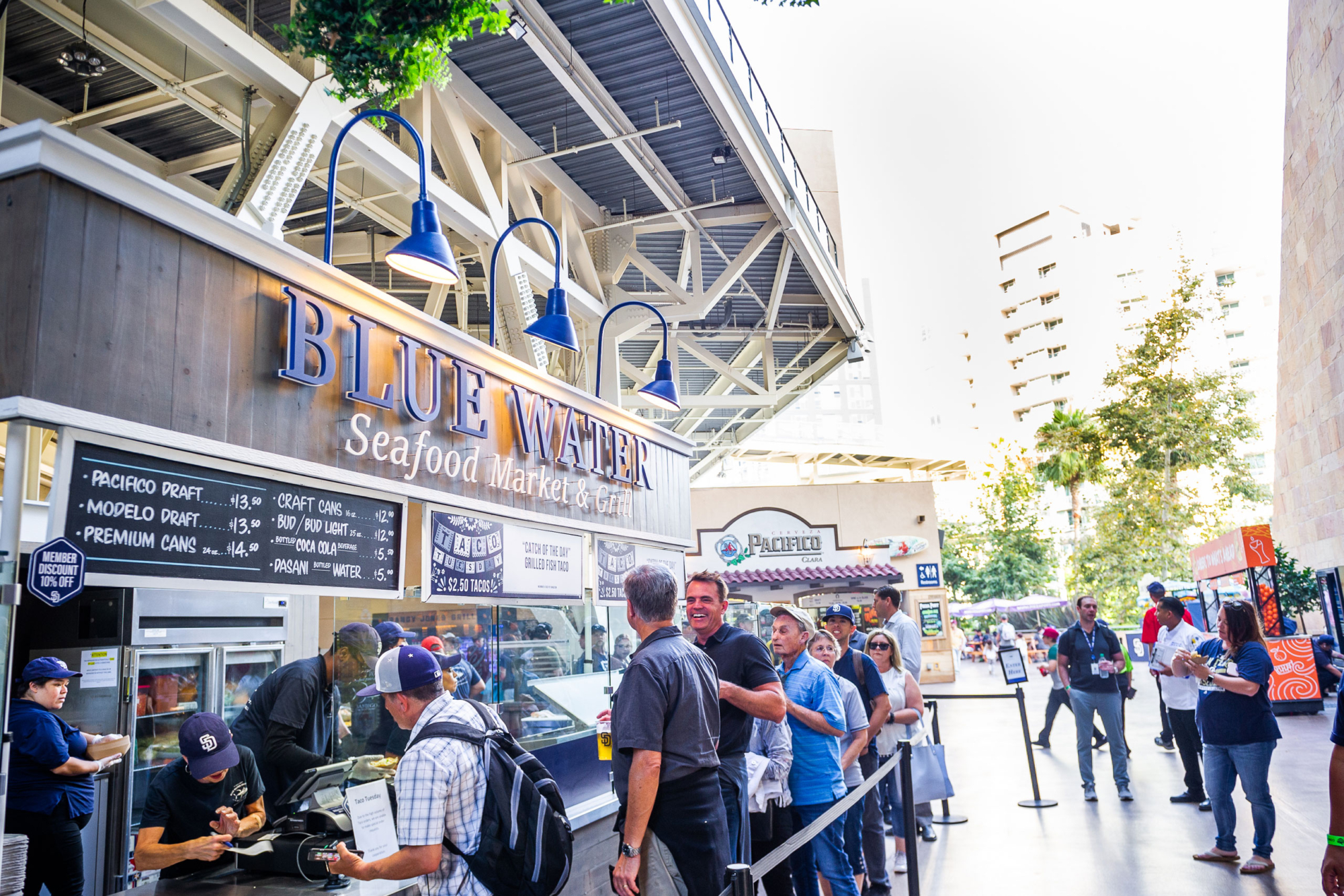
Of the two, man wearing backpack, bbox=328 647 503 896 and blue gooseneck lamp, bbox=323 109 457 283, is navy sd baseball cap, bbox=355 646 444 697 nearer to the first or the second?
man wearing backpack, bbox=328 647 503 896

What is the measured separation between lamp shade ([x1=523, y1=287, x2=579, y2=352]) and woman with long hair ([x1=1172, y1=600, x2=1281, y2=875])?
4831 mm

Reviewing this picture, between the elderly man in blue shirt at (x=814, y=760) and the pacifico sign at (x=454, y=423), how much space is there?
233 centimetres

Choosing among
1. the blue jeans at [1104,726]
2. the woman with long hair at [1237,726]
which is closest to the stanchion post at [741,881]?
the woman with long hair at [1237,726]

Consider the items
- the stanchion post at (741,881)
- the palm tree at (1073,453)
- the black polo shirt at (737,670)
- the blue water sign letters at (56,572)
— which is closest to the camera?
the stanchion post at (741,881)

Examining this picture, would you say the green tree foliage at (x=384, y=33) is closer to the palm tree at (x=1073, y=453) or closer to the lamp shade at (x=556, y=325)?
the lamp shade at (x=556, y=325)

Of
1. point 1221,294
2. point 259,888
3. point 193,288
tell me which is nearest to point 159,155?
point 193,288

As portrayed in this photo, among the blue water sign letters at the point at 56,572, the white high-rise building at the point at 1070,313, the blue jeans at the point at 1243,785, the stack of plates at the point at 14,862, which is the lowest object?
the blue jeans at the point at 1243,785

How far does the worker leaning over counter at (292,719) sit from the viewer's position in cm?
493

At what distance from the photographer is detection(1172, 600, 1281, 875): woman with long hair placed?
5.71 m

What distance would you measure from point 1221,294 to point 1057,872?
23.0 metres

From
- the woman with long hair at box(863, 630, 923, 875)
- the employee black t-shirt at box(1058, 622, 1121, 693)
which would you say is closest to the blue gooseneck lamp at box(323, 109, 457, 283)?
the woman with long hair at box(863, 630, 923, 875)

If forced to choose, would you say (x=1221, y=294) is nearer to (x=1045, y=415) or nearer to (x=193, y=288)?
(x=193, y=288)

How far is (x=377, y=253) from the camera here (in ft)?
33.4

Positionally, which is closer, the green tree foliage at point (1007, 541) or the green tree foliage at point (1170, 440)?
the green tree foliage at point (1170, 440)
